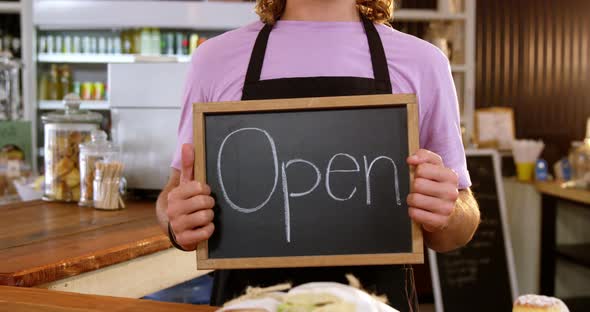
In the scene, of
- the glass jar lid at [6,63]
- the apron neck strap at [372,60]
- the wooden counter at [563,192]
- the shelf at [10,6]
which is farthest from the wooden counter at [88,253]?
the shelf at [10,6]

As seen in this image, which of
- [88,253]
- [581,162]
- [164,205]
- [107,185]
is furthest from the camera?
[581,162]

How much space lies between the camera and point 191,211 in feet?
3.47

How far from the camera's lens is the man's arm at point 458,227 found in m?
1.18

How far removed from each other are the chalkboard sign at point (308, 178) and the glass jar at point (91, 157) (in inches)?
50.8

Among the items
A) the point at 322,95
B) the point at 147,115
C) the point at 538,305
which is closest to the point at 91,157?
the point at 147,115

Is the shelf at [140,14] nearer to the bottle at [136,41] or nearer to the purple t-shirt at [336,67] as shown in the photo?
the bottle at [136,41]

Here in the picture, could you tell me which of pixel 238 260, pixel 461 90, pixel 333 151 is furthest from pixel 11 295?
pixel 461 90

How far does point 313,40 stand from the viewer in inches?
51.6

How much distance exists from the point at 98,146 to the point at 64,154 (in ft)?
0.65

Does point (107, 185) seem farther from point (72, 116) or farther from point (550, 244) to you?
point (550, 244)

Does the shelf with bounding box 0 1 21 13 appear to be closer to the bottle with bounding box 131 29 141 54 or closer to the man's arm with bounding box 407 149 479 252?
the bottle with bounding box 131 29 141 54

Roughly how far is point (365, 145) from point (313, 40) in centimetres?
32

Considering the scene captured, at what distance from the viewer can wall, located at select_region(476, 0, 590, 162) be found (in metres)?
5.84

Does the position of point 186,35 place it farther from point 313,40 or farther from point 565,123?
point 313,40
